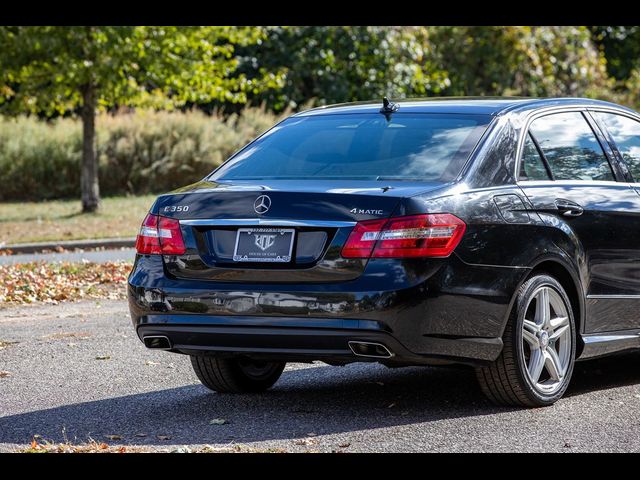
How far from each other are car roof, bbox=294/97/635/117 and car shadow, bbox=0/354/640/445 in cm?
158

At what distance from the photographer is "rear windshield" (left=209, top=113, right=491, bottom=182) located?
6551 mm

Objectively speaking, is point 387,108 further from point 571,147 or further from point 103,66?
point 103,66

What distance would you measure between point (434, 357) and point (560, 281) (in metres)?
1.11

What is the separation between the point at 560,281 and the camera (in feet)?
22.7

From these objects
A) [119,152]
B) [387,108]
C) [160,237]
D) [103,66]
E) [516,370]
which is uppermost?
[387,108]

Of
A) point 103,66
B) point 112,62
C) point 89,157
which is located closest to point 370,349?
point 112,62

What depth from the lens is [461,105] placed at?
23.4ft

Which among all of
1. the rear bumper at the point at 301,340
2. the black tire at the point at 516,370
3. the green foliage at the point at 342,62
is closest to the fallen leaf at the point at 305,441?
the rear bumper at the point at 301,340

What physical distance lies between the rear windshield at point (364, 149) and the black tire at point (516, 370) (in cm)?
73

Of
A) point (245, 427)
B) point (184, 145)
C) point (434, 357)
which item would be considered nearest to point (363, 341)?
point (434, 357)

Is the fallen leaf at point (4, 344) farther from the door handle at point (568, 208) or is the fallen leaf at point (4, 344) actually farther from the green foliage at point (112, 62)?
the green foliage at point (112, 62)

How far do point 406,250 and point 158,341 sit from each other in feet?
4.67

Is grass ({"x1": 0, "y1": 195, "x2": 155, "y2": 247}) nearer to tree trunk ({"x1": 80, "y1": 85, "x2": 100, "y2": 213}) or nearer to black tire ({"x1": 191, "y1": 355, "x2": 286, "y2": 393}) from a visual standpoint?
tree trunk ({"x1": 80, "y1": 85, "x2": 100, "y2": 213})

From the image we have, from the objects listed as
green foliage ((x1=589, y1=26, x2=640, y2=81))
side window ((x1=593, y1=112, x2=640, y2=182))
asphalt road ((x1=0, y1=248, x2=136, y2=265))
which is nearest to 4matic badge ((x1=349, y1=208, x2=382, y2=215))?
side window ((x1=593, y1=112, x2=640, y2=182))
